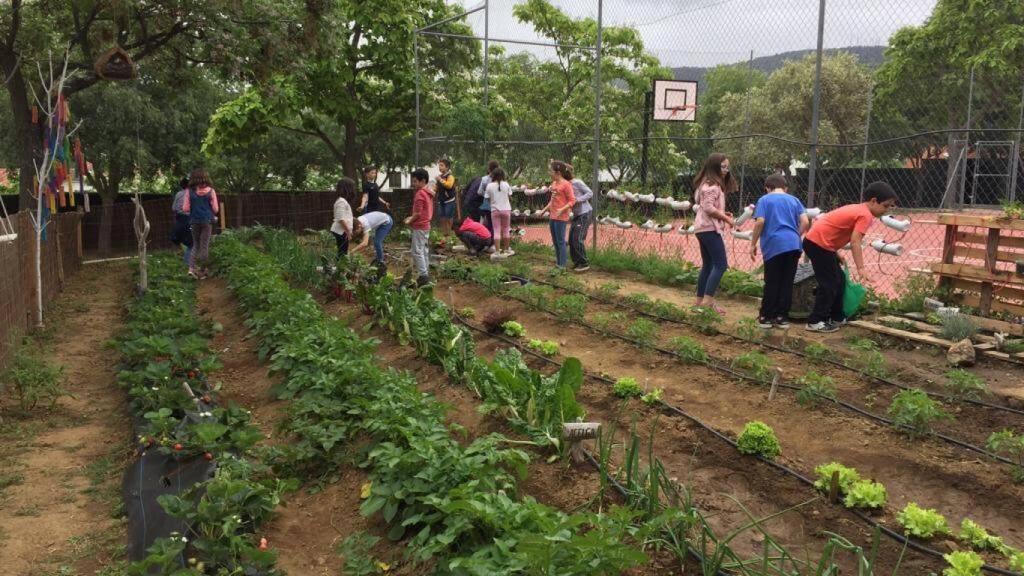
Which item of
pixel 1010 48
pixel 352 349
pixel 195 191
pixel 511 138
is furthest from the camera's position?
pixel 511 138

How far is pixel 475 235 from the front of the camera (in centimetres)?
1352

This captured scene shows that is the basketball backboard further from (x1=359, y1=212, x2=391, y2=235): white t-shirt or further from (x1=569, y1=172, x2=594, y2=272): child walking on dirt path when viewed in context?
(x1=359, y1=212, x2=391, y2=235): white t-shirt

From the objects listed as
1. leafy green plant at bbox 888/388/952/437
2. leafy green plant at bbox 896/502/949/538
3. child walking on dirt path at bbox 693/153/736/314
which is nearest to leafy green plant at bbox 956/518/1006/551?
leafy green plant at bbox 896/502/949/538

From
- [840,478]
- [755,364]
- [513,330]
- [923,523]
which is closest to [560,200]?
[513,330]

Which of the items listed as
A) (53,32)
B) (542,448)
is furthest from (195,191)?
(542,448)

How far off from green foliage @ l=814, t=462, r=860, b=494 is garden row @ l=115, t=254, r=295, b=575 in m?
2.58

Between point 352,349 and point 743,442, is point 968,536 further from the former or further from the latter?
point 352,349

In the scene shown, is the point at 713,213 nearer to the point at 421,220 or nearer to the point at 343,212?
the point at 421,220

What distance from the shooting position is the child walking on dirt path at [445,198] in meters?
14.6

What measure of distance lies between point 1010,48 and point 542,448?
8.48 metres

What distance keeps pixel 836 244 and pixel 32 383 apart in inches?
262

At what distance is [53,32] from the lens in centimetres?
1293

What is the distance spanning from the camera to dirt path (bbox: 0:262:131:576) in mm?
3959

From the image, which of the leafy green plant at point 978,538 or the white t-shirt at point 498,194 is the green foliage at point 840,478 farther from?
the white t-shirt at point 498,194
